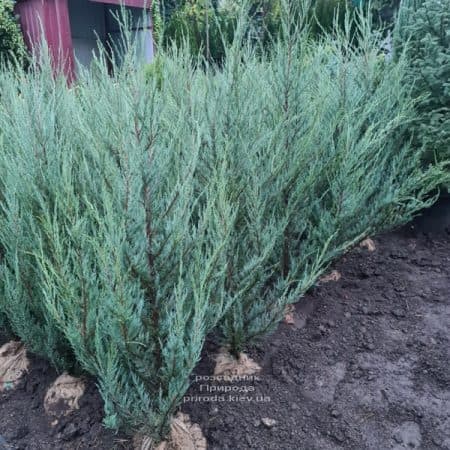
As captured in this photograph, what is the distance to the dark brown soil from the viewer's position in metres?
1.78

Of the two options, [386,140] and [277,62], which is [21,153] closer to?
[277,62]

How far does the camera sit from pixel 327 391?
1.99 metres

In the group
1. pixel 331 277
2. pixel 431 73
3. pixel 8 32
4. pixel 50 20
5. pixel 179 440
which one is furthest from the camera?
pixel 50 20

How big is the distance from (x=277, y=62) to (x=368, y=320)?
1.40 metres

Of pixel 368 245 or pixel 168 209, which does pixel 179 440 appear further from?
pixel 368 245

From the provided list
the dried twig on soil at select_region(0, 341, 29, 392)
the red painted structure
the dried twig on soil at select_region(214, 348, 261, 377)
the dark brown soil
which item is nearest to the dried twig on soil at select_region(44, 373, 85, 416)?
the dark brown soil

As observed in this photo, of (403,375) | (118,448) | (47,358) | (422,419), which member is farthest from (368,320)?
(47,358)

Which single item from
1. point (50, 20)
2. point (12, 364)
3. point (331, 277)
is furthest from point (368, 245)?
point (50, 20)

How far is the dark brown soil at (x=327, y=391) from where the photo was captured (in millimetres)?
1775

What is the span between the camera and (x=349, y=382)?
80.3 inches

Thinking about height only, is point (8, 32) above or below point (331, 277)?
above

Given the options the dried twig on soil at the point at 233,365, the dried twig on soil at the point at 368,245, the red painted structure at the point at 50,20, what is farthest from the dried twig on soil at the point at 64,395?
the red painted structure at the point at 50,20

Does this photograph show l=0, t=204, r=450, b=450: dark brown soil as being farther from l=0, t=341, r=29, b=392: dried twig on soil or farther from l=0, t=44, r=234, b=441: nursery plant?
l=0, t=44, r=234, b=441: nursery plant

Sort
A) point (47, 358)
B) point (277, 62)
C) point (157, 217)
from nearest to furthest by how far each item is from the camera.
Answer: point (157, 217) < point (47, 358) < point (277, 62)
